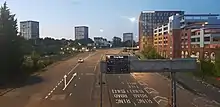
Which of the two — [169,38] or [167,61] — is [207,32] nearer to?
[169,38]

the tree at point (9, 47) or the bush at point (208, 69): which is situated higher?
the tree at point (9, 47)

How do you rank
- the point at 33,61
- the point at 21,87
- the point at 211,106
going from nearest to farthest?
the point at 211,106, the point at 21,87, the point at 33,61

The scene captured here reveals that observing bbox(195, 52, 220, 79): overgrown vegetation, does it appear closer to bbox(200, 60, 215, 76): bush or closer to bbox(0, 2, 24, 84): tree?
bbox(200, 60, 215, 76): bush

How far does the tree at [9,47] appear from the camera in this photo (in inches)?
2063

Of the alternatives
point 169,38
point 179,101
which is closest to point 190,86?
point 179,101

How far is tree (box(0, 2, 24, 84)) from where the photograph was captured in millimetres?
52406

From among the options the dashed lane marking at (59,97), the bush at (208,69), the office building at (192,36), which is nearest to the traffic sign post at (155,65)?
the dashed lane marking at (59,97)

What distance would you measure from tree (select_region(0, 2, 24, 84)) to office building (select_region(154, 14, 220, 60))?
169 ft

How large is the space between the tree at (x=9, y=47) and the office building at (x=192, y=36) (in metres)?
51.4

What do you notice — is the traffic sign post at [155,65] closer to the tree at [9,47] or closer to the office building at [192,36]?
the tree at [9,47]

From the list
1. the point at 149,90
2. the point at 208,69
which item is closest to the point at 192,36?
the point at 208,69

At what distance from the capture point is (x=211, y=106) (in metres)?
33.2

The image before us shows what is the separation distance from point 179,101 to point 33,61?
147 feet

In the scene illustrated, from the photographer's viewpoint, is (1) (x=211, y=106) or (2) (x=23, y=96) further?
(2) (x=23, y=96)
